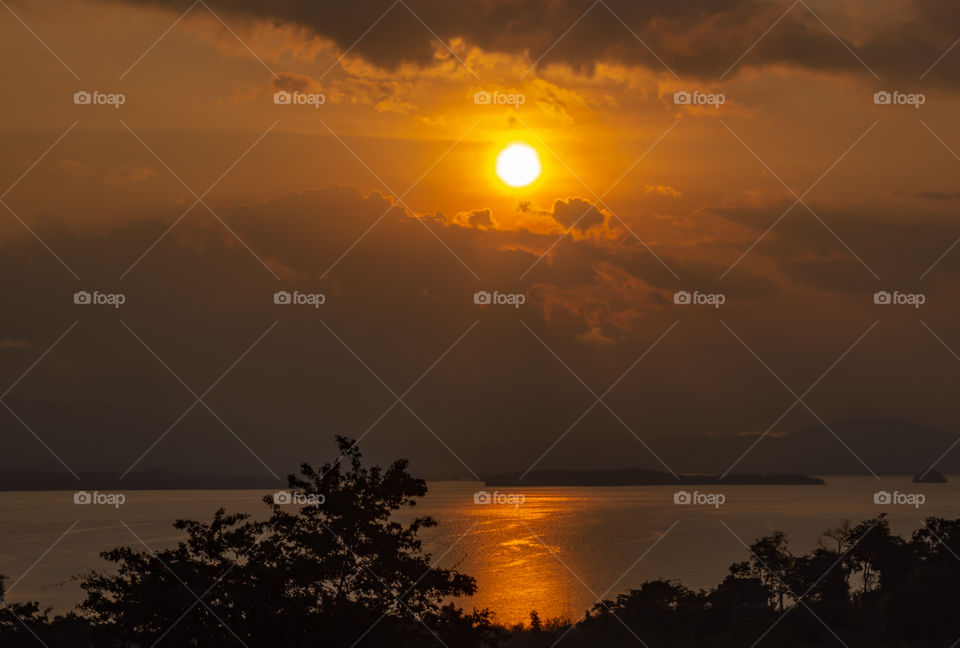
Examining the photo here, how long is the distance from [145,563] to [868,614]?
4755 centimetres

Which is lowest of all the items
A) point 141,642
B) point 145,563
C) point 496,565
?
point 141,642

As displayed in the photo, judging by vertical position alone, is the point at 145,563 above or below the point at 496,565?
below

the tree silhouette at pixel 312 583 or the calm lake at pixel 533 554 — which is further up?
the calm lake at pixel 533 554

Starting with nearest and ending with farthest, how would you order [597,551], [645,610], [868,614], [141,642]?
[141,642], [868,614], [645,610], [597,551]

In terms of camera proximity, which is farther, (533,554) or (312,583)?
(533,554)

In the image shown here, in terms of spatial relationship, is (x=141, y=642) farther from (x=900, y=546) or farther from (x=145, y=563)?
(x=900, y=546)

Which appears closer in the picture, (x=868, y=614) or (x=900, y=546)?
(x=868, y=614)

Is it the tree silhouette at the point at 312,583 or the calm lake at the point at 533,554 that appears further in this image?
the calm lake at the point at 533,554

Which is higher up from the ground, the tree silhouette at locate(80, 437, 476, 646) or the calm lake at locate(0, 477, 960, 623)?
the calm lake at locate(0, 477, 960, 623)

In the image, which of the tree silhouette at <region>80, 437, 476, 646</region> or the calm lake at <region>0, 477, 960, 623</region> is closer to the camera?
the tree silhouette at <region>80, 437, 476, 646</region>

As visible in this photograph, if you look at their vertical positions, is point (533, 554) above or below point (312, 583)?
above

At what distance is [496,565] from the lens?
14000cm

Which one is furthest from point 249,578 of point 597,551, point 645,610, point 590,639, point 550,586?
point 597,551

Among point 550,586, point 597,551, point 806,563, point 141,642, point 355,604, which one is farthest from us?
point 597,551
